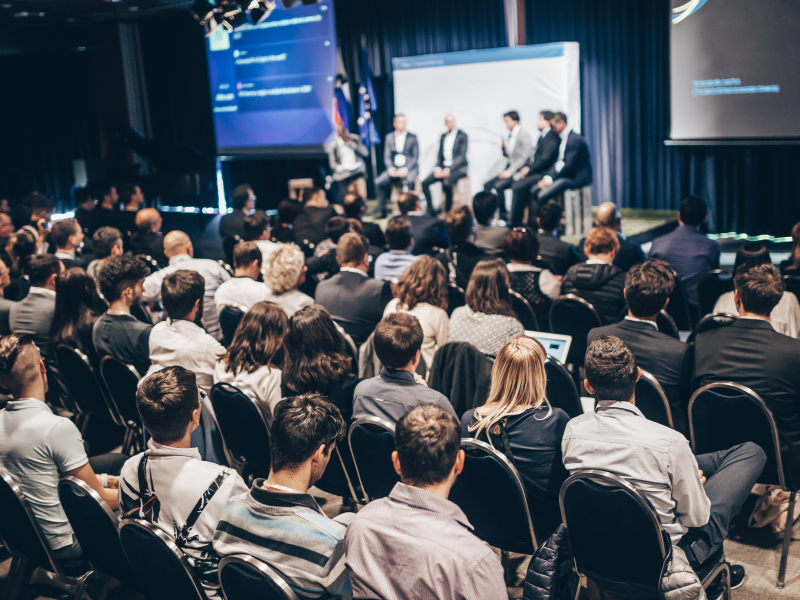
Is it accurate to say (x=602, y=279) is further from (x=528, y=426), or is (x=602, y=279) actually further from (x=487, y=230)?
(x=528, y=426)

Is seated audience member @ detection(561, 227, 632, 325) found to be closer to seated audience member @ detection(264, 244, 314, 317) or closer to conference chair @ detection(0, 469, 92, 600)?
seated audience member @ detection(264, 244, 314, 317)

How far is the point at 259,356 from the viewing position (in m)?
3.00

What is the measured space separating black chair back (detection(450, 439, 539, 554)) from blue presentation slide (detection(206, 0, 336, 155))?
8.93 meters

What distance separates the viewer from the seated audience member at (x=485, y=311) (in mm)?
3193

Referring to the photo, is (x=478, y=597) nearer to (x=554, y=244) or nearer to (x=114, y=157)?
(x=554, y=244)

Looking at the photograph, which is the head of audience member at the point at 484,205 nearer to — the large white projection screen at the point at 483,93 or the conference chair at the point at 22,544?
the large white projection screen at the point at 483,93

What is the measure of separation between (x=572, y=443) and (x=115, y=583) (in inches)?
80.4

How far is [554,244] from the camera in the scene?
4.88 meters

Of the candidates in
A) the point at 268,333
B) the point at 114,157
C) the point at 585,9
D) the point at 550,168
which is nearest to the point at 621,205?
the point at 550,168

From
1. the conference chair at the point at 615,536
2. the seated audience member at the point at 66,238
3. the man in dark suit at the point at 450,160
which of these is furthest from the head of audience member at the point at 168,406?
the man in dark suit at the point at 450,160

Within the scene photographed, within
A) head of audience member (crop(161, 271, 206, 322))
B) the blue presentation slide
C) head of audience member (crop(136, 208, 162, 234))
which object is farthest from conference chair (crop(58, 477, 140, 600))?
the blue presentation slide

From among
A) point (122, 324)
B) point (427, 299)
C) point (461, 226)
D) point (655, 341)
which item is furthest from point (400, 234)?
point (655, 341)

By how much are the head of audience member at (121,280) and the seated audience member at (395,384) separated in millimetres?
1591

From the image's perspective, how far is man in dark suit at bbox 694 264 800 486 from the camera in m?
2.56
